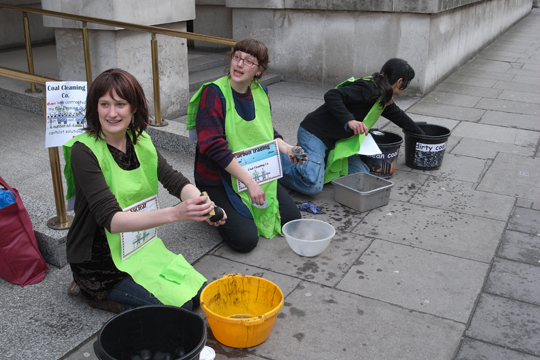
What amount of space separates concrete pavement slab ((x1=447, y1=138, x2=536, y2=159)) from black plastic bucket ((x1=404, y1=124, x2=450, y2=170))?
66cm

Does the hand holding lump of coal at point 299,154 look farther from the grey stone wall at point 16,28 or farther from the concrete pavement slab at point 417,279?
the grey stone wall at point 16,28

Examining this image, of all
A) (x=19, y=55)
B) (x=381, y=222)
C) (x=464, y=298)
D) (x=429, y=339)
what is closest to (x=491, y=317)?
(x=464, y=298)

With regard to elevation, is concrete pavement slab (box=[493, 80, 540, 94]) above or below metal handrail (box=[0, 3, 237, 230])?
below

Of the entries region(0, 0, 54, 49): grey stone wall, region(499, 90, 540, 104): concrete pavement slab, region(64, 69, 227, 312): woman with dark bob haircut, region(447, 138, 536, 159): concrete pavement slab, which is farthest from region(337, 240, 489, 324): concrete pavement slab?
region(0, 0, 54, 49): grey stone wall

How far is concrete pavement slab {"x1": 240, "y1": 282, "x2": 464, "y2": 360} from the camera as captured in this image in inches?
109

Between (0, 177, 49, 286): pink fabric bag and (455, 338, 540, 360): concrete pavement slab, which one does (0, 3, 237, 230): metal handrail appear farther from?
(455, 338, 540, 360): concrete pavement slab

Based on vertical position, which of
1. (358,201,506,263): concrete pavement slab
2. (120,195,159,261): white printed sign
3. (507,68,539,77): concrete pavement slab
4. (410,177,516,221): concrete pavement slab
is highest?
(120,195,159,261): white printed sign

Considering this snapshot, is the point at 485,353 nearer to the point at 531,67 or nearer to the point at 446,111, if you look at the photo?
the point at 446,111

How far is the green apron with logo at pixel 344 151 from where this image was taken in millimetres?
4703

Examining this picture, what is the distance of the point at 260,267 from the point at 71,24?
3393 mm

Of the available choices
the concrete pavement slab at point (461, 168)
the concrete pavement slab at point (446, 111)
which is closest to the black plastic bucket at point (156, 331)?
the concrete pavement slab at point (461, 168)

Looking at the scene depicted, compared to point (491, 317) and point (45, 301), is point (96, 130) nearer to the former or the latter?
point (45, 301)

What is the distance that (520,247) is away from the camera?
3932mm

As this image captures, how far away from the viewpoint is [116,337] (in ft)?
7.84
